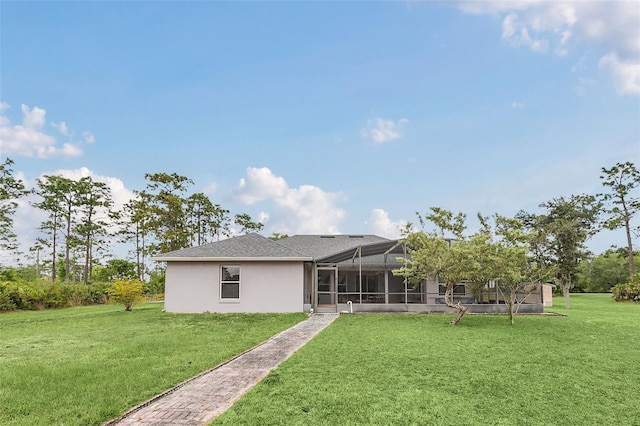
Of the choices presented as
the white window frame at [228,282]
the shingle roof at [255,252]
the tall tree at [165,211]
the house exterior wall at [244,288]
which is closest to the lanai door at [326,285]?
the shingle roof at [255,252]

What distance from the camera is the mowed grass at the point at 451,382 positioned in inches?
177

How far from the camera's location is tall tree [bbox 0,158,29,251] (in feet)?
85.3

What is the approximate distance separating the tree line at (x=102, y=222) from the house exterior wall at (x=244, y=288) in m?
17.4

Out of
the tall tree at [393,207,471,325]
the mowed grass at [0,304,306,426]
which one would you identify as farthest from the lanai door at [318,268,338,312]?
the tall tree at [393,207,471,325]

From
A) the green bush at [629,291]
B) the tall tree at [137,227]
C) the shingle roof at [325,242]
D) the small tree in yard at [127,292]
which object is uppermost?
the tall tree at [137,227]

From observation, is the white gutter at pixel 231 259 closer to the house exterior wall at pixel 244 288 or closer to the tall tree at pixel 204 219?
the house exterior wall at pixel 244 288

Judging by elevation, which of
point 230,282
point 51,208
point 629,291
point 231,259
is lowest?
point 629,291

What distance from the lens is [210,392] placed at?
5434 mm

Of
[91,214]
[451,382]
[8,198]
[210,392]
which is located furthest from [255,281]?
[91,214]

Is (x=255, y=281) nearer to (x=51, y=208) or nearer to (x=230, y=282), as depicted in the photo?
(x=230, y=282)

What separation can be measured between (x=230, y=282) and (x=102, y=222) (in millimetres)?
23844

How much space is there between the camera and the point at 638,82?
632 inches

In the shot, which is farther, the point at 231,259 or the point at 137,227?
the point at 137,227

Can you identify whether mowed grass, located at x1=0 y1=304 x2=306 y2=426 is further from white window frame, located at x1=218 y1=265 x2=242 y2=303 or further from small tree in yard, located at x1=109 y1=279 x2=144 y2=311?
small tree in yard, located at x1=109 y1=279 x2=144 y2=311
